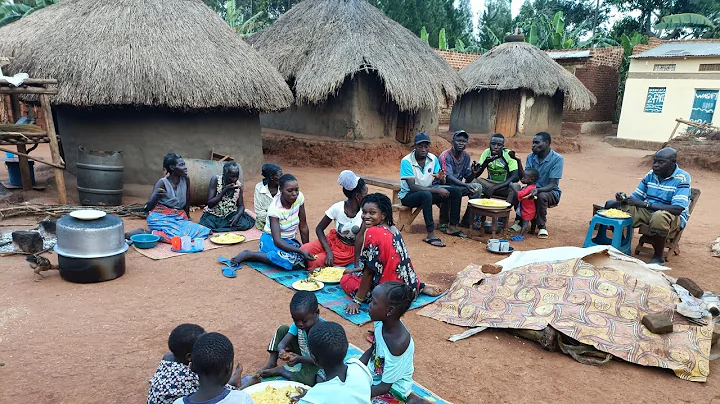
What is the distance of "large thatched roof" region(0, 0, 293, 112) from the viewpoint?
6926 millimetres

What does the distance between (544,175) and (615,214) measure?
1.10 metres

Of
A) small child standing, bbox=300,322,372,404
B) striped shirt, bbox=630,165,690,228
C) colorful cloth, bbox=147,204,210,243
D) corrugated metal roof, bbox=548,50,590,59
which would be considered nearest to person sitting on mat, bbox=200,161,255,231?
colorful cloth, bbox=147,204,210,243

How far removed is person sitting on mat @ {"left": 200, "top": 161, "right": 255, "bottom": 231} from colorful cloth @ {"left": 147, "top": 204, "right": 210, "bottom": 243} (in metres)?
0.38

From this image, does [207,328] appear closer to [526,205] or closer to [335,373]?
[335,373]

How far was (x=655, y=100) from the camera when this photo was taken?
53.4ft

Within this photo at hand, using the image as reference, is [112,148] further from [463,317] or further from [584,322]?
[584,322]

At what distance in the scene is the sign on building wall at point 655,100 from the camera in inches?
635

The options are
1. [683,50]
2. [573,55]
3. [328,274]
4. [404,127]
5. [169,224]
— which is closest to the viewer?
[328,274]

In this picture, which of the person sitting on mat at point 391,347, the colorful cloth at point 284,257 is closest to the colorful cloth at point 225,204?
the colorful cloth at point 284,257

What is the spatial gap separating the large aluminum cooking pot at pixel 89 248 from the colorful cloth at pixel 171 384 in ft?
7.51

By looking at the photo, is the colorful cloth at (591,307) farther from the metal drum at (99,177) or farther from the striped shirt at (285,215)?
the metal drum at (99,177)

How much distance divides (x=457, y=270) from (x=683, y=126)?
1487cm

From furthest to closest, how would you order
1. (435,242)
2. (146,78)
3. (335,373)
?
(146,78)
(435,242)
(335,373)

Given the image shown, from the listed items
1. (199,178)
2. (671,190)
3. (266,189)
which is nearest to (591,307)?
(671,190)
